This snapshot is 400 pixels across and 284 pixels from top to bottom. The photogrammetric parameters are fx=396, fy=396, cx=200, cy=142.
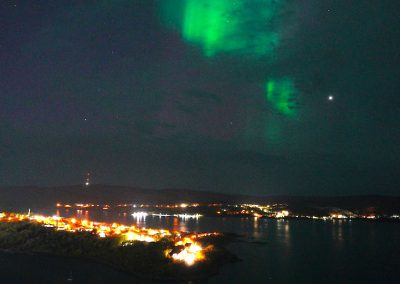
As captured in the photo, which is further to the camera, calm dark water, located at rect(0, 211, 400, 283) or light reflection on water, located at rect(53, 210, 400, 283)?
light reflection on water, located at rect(53, 210, 400, 283)

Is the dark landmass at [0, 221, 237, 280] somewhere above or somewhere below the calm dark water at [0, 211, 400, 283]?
above

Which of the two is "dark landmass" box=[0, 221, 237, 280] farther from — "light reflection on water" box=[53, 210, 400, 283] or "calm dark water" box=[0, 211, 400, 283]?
"light reflection on water" box=[53, 210, 400, 283]

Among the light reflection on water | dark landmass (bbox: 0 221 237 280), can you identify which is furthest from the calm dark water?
dark landmass (bbox: 0 221 237 280)

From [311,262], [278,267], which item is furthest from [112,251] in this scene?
[311,262]

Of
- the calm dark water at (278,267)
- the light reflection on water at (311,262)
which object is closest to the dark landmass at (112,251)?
the calm dark water at (278,267)

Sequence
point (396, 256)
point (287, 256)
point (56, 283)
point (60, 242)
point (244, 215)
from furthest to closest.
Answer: point (244, 215) → point (396, 256) → point (287, 256) → point (60, 242) → point (56, 283)

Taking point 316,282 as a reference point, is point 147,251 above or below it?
above

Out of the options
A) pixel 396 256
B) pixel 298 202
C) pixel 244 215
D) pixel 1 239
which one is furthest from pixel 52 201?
pixel 396 256

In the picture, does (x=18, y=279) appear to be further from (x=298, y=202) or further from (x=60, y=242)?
(x=298, y=202)
